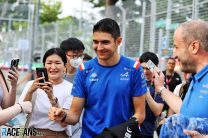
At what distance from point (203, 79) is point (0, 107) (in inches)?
84.4

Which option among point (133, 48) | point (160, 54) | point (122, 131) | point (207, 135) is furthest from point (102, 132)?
point (133, 48)

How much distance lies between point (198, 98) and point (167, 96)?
0.84 m

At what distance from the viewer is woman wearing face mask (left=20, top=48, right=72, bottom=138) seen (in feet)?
14.7

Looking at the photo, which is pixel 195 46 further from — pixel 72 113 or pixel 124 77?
pixel 72 113

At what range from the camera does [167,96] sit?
4.01 metres

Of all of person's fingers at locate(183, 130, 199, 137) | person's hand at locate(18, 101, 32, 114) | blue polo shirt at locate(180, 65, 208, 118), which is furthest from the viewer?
person's hand at locate(18, 101, 32, 114)

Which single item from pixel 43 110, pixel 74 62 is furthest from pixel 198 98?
pixel 74 62

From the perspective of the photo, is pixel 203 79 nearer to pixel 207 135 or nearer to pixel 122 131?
pixel 207 135

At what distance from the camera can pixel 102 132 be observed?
3.79m

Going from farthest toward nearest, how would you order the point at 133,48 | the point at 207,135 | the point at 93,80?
the point at 133,48
the point at 93,80
the point at 207,135

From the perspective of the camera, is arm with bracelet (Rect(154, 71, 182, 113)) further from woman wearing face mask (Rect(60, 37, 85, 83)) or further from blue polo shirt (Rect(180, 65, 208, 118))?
woman wearing face mask (Rect(60, 37, 85, 83))

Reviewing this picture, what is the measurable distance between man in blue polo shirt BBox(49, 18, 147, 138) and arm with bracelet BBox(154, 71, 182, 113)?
20cm

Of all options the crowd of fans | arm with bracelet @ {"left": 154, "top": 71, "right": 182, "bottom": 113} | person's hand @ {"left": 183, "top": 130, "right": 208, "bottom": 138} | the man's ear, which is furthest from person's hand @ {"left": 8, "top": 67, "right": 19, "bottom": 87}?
person's hand @ {"left": 183, "top": 130, "right": 208, "bottom": 138}

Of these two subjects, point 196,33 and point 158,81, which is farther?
point 158,81
